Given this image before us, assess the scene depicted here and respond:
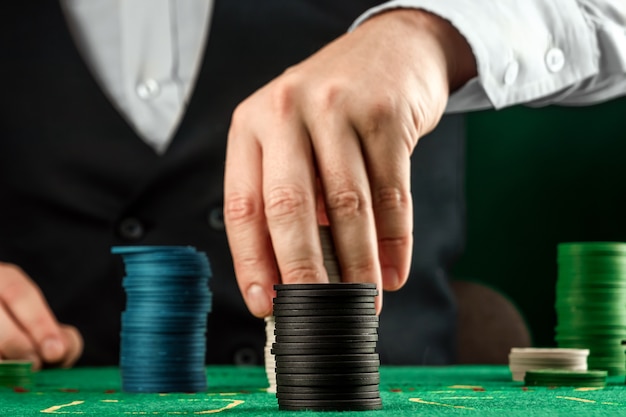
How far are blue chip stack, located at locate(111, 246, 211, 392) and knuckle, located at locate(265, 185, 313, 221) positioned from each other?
0.74 ft

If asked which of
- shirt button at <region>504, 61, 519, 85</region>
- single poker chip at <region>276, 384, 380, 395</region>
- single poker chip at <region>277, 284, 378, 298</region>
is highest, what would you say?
shirt button at <region>504, 61, 519, 85</region>

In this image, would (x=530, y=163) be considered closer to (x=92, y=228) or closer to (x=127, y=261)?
(x=92, y=228)

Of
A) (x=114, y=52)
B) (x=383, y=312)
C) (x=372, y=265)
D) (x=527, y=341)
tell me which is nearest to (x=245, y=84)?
(x=114, y=52)

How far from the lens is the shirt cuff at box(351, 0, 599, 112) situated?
227cm

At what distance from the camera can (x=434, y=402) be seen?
1.54m

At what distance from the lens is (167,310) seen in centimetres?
200

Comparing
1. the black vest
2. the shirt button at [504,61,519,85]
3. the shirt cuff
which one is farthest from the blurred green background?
the shirt button at [504,61,519,85]

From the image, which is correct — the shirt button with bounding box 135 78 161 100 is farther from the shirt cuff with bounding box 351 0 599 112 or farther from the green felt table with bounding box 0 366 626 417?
the green felt table with bounding box 0 366 626 417

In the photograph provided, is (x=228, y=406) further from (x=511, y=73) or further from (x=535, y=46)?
(x=535, y=46)

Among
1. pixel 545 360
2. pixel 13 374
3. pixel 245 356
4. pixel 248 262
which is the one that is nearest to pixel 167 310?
pixel 248 262

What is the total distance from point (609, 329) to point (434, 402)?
0.88 m

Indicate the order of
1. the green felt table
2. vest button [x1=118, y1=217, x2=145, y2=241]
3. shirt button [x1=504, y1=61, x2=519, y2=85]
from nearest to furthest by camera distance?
the green felt table → shirt button [x1=504, y1=61, x2=519, y2=85] → vest button [x1=118, y1=217, x2=145, y2=241]

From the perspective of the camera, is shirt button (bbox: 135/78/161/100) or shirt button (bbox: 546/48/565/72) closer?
shirt button (bbox: 546/48/565/72)

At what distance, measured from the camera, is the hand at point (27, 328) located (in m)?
2.48
